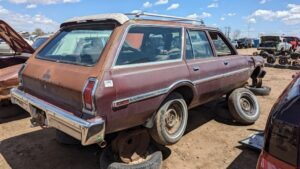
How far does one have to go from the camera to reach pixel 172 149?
4.11m

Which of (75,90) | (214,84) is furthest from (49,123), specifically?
(214,84)

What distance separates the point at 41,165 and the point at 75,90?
1.46 meters

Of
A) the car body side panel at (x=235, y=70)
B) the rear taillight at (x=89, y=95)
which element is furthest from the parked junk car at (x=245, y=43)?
the rear taillight at (x=89, y=95)

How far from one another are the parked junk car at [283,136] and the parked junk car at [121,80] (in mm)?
1547

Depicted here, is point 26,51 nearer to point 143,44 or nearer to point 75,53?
point 75,53

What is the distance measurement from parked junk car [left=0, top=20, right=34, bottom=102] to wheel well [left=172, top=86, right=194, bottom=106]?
327cm

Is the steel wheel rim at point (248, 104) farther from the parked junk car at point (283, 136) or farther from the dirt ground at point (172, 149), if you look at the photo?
the parked junk car at point (283, 136)

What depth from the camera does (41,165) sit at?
3688 millimetres

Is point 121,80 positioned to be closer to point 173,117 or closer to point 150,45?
point 150,45

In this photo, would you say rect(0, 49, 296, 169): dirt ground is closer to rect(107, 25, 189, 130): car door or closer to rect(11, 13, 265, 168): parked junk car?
rect(11, 13, 265, 168): parked junk car

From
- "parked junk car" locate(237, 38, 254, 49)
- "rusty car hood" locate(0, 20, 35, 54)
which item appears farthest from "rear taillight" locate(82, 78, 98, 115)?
"parked junk car" locate(237, 38, 254, 49)

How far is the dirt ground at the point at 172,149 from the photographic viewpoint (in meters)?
3.71

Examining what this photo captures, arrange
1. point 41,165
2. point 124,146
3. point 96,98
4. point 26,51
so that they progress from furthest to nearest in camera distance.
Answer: point 26,51 → point 41,165 → point 124,146 → point 96,98

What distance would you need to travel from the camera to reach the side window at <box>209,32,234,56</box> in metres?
4.95
